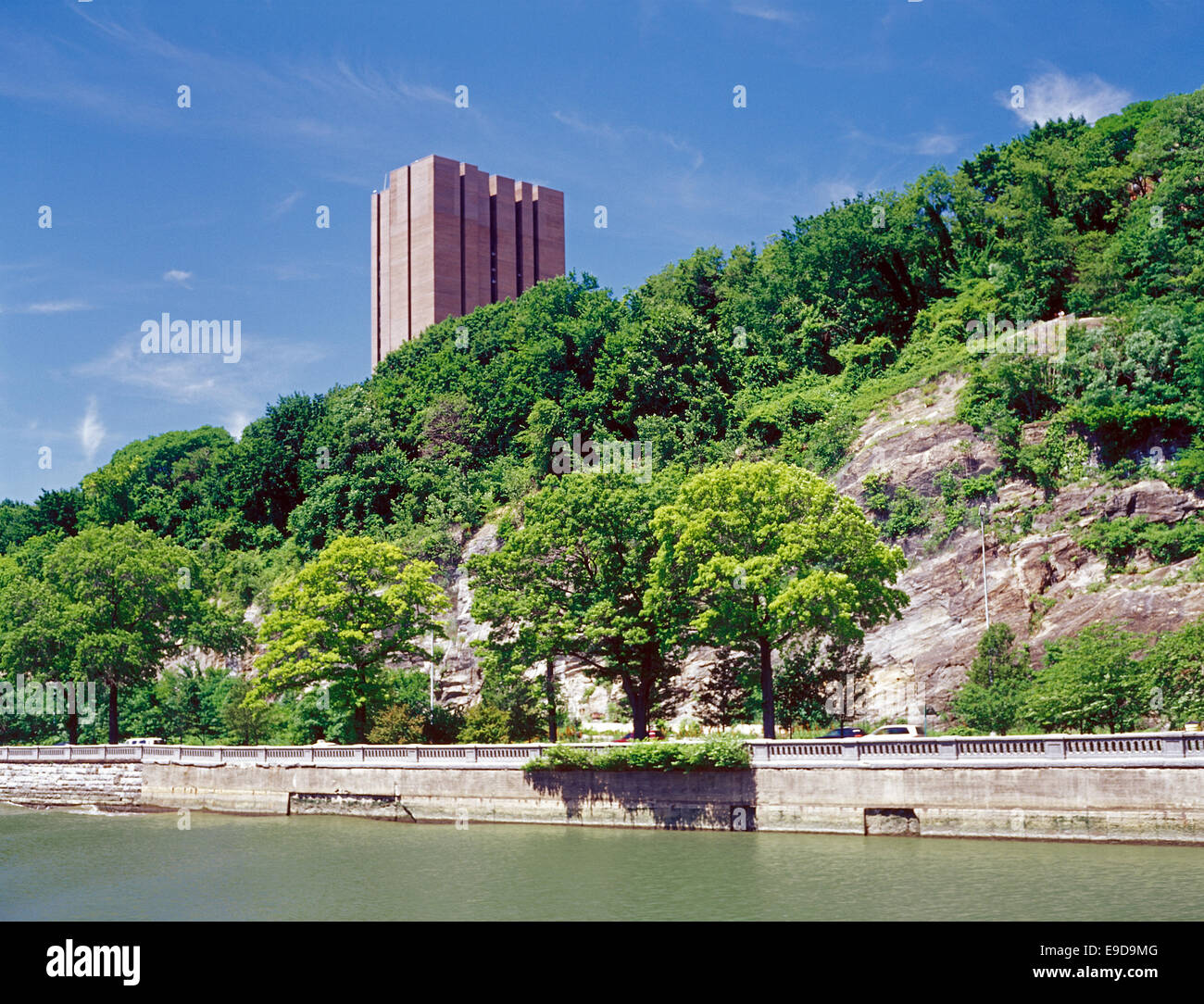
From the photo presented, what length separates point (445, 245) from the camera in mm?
130750

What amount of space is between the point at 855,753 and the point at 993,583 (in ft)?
54.1

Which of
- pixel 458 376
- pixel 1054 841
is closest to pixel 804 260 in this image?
pixel 458 376

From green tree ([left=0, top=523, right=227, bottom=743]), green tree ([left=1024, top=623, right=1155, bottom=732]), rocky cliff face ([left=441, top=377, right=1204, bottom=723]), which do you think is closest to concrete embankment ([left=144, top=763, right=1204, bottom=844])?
green tree ([left=1024, top=623, right=1155, bottom=732])

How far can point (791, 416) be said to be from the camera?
67125mm

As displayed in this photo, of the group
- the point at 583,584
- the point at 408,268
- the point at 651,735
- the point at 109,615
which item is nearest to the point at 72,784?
the point at 109,615

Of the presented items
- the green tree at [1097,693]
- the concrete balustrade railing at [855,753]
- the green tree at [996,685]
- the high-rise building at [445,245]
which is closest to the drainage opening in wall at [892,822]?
the concrete balustrade railing at [855,753]

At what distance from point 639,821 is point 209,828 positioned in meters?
17.2

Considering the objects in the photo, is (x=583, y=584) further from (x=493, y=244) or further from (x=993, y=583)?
(x=493, y=244)

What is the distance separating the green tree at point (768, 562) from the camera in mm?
41156

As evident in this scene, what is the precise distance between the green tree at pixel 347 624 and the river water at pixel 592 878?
12087mm

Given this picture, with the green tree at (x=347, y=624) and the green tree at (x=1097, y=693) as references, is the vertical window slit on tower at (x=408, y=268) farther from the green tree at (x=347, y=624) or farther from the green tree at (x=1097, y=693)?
the green tree at (x=1097, y=693)

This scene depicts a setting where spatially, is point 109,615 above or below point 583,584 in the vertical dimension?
below

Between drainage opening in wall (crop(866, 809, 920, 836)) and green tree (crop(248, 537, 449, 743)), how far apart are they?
2505 cm
